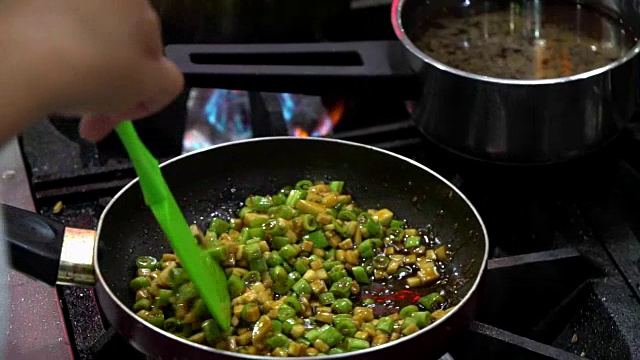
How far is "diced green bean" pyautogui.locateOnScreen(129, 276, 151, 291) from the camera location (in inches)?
35.0

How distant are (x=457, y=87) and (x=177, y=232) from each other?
14.5 inches

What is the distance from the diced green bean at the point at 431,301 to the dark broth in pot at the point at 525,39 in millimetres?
322

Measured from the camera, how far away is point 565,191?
104 centimetres

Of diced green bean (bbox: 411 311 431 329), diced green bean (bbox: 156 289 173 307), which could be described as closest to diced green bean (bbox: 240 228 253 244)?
diced green bean (bbox: 156 289 173 307)

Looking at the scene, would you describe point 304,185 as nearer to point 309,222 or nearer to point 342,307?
point 309,222

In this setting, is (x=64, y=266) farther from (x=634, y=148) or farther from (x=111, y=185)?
(x=634, y=148)

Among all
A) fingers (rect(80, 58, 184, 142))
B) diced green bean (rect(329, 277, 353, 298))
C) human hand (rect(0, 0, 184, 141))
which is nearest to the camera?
human hand (rect(0, 0, 184, 141))

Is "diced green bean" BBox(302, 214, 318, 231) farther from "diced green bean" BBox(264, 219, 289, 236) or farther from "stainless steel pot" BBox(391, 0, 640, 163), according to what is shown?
"stainless steel pot" BBox(391, 0, 640, 163)

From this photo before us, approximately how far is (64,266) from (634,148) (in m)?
0.70

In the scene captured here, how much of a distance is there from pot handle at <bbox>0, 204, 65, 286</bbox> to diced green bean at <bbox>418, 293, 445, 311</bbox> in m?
0.36

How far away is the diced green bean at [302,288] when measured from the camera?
0.89m

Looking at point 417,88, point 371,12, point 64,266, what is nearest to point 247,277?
point 64,266

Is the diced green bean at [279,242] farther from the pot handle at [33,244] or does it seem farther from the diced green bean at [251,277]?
the pot handle at [33,244]

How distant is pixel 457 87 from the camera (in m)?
0.97
